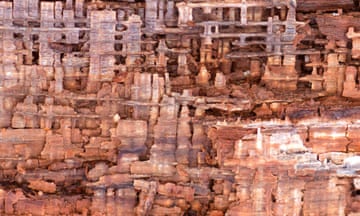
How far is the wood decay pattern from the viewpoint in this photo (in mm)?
6387

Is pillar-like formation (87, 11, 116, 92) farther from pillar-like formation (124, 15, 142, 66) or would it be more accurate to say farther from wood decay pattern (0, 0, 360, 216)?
pillar-like formation (124, 15, 142, 66)

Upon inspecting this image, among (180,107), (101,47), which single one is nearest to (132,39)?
(101,47)

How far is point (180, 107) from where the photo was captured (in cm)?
670

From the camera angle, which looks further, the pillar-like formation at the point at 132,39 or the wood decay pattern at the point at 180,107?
the pillar-like formation at the point at 132,39

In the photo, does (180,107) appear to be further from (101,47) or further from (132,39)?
(101,47)

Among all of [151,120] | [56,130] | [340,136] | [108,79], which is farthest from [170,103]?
[340,136]

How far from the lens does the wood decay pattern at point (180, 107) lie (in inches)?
251

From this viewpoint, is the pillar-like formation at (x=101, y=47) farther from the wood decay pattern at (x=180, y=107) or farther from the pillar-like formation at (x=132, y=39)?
the pillar-like formation at (x=132, y=39)

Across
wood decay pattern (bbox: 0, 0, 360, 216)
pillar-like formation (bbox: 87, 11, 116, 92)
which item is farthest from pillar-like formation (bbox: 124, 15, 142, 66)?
pillar-like formation (bbox: 87, 11, 116, 92)

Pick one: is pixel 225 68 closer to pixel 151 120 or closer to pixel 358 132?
pixel 151 120

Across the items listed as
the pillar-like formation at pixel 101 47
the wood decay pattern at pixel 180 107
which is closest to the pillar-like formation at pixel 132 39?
the wood decay pattern at pixel 180 107

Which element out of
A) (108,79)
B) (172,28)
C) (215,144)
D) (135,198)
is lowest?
(135,198)

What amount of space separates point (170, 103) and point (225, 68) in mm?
846

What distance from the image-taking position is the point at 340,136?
644cm
